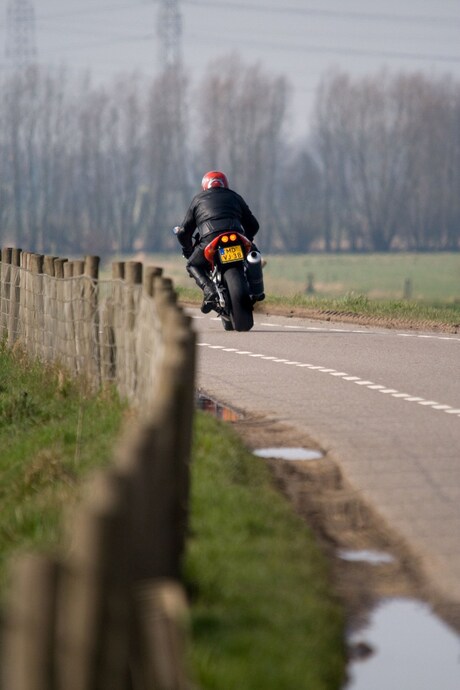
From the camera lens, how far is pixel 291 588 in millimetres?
6699

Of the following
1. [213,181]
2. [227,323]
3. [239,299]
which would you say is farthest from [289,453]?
[227,323]

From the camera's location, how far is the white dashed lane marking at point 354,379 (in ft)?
44.9

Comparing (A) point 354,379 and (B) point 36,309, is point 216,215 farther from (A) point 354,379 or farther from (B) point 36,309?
(A) point 354,379

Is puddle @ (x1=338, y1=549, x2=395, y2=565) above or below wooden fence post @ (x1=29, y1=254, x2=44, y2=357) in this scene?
below

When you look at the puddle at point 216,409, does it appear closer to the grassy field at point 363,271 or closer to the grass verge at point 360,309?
the grass verge at point 360,309

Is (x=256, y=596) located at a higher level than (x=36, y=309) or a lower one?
lower

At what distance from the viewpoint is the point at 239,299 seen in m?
19.8

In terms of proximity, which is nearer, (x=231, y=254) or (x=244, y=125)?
(x=231, y=254)

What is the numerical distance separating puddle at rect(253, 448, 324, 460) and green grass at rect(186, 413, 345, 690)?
1681mm

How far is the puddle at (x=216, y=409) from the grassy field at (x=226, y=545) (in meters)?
0.87

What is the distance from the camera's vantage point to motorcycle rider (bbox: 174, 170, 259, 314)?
64.9ft

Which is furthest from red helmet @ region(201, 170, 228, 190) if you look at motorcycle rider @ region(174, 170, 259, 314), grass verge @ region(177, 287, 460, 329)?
grass verge @ region(177, 287, 460, 329)

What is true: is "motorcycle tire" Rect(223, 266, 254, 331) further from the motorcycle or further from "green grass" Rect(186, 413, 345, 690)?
"green grass" Rect(186, 413, 345, 690)

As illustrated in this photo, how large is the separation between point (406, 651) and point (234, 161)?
127 m
